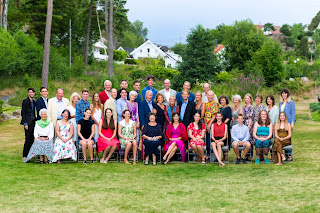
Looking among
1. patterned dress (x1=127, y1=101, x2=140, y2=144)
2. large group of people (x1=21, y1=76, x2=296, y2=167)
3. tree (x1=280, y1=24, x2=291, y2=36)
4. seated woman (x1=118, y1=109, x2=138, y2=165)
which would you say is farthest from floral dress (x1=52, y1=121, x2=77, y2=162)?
tree (x1=280, y1=24, x2=291, y2=36)

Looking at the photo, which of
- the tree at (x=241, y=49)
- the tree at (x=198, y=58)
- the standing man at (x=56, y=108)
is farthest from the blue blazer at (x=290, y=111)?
the tree at (x=241, y=49)

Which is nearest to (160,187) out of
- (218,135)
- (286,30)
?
(218,135)

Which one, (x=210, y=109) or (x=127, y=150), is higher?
(x=210, y=109)

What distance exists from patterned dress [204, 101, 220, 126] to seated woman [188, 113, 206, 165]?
328mm

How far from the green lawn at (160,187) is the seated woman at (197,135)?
38cm

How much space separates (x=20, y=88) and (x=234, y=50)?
24502 mm

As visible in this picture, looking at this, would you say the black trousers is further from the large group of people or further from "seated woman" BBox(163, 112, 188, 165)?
"seated woman" BBox(163, 112, 188, 165)

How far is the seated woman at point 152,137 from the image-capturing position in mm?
9828

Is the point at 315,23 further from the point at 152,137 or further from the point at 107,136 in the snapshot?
the point at 107,136

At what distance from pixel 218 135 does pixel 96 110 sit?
2.99 meters

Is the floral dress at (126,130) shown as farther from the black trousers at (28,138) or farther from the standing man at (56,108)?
the black trousers at (28,138)

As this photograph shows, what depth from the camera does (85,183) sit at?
7859 millimetres

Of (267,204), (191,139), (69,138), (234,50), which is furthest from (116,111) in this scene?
(234,50)

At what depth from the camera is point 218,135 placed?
32.2ft
